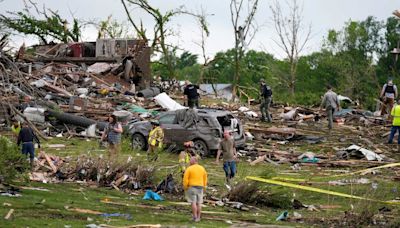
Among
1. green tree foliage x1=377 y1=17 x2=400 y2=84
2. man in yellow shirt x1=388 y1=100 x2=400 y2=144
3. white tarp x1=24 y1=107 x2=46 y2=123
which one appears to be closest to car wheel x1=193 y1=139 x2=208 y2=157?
man in yellow shirt x1=388 y1=100 x2=400 y2=144

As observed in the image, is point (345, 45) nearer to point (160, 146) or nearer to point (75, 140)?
point (75, 140)

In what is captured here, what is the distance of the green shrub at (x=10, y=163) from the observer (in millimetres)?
17188

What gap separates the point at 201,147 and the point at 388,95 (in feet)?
37.1

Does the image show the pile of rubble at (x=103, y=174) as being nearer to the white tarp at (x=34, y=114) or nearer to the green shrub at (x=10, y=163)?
the green shrub at (x=10, y=163)

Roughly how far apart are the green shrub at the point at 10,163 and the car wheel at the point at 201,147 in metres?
9.77

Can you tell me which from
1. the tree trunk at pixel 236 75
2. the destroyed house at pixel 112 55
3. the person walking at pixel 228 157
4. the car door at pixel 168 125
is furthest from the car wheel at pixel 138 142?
the tree trunk at pixel 236 75

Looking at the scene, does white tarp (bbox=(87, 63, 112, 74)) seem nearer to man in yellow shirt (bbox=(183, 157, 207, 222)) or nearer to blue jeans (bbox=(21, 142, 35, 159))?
blue jeans (bbox=(21, 142, 35, 159))

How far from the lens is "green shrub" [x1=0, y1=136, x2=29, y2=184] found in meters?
17.2

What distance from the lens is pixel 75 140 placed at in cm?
3117

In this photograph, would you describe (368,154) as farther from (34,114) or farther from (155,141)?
(34,114)

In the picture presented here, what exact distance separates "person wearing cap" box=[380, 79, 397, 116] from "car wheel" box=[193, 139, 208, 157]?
1063cm

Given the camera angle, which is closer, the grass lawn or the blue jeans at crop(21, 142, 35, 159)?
the grass lawn

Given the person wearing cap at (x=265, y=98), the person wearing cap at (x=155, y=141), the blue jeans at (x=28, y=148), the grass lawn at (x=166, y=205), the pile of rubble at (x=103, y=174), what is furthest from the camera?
the person wearing cap at (x=265, y=98)

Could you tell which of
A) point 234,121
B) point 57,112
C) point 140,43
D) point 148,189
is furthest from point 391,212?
point 140,43
